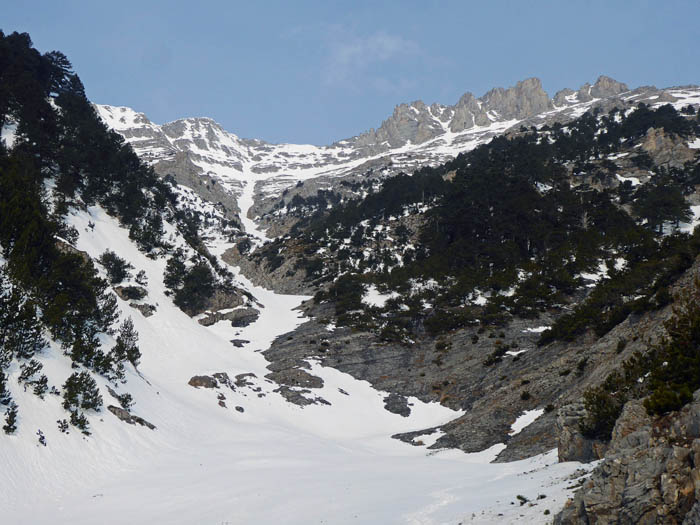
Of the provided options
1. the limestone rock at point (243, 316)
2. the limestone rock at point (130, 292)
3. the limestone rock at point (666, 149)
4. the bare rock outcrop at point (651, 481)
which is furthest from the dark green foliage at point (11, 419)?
the limestone rock at point (666, 149)

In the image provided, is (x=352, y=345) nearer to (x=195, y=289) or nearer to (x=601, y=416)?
(x=195, y=289)

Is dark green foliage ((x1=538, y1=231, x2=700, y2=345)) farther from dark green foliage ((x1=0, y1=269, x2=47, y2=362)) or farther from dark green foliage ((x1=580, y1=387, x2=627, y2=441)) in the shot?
dark green foliage ((x1=0, y1=269, x2=47, y2=362))

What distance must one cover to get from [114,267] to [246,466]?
42.7 meters

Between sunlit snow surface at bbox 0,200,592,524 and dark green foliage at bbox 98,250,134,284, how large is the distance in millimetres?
15435

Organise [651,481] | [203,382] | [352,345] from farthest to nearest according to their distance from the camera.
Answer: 1. [352,345]
2. [203,382]
3. [651,481]

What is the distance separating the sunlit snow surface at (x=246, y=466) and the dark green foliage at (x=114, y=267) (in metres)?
15.4

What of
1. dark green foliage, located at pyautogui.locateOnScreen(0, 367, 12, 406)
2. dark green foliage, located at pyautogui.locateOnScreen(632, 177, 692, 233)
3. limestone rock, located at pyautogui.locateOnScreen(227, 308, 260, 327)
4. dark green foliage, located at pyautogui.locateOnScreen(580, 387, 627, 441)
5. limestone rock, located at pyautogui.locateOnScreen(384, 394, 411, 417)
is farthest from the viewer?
dark green foliage, located at pyautogui.locateOnScreen(632, 177, 692, 233)

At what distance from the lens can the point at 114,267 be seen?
187 feet

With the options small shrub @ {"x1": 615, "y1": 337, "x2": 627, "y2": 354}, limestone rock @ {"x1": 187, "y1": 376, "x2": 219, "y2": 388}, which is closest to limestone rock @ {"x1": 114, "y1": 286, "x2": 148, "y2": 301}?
limestone rock @ {"x1": 187, "y1": 376, "x2": 219, "y2": 388}

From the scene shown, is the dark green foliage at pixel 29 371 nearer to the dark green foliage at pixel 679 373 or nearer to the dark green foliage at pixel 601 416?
the dark green foliage at pixel 679 373

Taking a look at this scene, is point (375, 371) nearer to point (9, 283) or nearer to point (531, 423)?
point (531, 423)

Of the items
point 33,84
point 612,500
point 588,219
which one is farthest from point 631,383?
point 33,84

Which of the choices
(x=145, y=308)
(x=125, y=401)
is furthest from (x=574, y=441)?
(x=145, y=308)

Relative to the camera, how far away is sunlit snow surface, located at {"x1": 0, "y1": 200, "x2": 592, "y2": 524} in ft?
52.7
